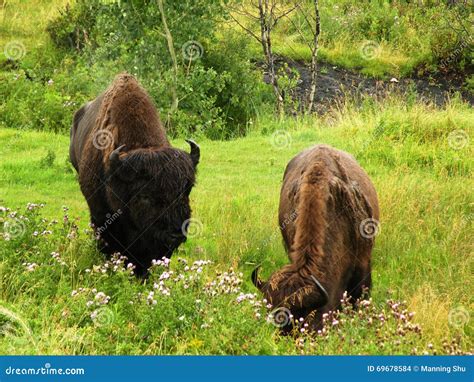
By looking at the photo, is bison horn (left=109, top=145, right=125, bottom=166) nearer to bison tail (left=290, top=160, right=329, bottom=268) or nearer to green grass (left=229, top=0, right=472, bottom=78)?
bison tail (left=290, top=160, right=329, bottom=268)

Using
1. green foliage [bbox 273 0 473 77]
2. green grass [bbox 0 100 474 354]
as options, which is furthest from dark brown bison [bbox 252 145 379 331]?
green foliage [bbox 273 0 473 77]

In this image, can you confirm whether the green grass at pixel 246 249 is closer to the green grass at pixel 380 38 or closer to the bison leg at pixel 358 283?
the bison leg at pixel 358 283

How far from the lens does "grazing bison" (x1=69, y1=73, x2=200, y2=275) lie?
288 inches

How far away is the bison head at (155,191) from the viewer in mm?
7277

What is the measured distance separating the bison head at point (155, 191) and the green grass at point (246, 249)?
520mm

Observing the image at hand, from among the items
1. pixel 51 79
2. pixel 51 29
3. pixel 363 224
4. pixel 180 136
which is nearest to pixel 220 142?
pixel 180 136

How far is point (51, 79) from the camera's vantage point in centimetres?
1912

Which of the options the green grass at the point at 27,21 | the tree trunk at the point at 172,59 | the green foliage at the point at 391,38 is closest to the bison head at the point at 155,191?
the tree trunk at the point at 172,59

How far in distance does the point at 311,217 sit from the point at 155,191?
165 cm

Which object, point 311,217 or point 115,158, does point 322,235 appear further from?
point 115,158

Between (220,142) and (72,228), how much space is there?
691 centimetres

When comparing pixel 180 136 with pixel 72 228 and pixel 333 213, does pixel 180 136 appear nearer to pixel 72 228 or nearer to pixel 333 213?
pixel 72 228

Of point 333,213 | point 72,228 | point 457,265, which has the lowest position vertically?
point 457,265
